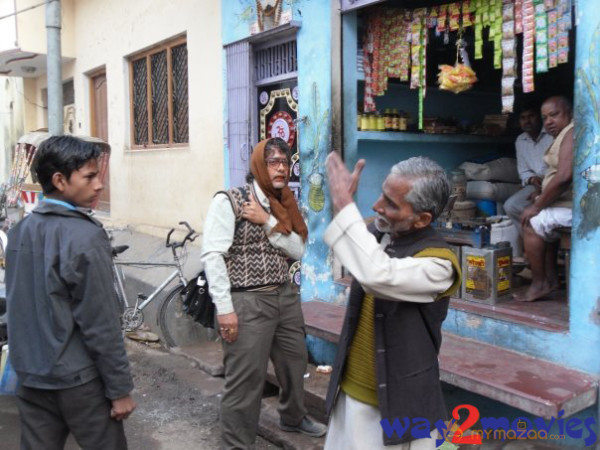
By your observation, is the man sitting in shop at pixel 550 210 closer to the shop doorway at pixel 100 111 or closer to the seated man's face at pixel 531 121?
the seated man's face at pixel 531 121

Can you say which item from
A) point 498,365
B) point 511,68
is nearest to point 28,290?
point 498,365

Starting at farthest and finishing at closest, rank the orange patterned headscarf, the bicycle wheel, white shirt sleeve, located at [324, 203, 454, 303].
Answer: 1. the bicycle wheel
2. the orange patterned headscarf
3. white shirt sleeve, located at [324, 203, 454, 303]

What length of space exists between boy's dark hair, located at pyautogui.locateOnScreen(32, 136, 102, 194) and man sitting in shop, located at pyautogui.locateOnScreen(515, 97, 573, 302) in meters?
2.94

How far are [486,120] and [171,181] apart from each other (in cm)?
393

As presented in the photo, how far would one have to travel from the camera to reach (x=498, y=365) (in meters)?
3.45

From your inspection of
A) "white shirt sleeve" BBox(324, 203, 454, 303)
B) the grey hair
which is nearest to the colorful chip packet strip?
the grey hair

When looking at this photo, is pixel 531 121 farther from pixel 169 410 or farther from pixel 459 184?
pixel 169 410

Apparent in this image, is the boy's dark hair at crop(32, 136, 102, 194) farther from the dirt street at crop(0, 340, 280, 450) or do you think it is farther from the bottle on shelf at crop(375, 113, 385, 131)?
the bottle on shelf at crop(375, 113, 385, 131)

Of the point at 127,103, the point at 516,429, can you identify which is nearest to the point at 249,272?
the point at 516,429

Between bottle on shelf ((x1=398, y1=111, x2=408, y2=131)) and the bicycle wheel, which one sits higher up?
bottle on shelf ((x1=398, y1=111, x2=408, y2=131))

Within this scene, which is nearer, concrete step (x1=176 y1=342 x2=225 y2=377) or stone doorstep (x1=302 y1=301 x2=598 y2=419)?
stone doorstep (x1=302 y1=301 x2=598 y2=419)

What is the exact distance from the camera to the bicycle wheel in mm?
5938

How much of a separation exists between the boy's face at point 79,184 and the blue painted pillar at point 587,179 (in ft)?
8.35

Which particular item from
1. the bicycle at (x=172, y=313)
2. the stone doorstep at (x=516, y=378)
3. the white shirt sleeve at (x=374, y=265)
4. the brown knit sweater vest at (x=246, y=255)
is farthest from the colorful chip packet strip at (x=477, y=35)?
the bicycle at (x=172, y=313)
